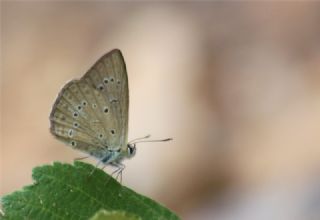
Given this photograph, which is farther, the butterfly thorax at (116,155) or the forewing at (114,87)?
the butterfly thorax at (116,155)

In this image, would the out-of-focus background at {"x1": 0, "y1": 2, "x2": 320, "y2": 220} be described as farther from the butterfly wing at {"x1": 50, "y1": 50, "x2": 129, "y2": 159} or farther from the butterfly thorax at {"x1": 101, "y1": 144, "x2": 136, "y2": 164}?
the butterfly wing at {"x1": 50, "y1": 50, "x2": 129, "y2": 159}

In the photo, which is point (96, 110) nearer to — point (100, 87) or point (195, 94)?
point (100, 87)

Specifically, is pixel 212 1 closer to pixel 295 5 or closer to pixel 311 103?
pixel 295 5

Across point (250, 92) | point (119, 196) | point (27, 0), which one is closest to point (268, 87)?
point (250, 92)

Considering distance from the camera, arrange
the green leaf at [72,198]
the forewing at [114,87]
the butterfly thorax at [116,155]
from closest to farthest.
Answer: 1. the green leaf at [72,198]
2. the forewing at [114,87]
3. the butterfly thorax at [116,155]

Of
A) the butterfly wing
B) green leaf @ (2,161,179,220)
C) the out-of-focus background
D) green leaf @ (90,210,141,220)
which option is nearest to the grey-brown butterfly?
the butterfly wing

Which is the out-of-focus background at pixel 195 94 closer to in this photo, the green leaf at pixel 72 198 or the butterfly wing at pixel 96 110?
the butterfly wing at pixel 96 110

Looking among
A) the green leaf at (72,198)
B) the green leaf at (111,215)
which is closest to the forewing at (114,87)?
the green leaf at (72,198)

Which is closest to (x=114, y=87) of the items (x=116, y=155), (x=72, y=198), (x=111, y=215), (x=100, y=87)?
(x=100, y=87)
